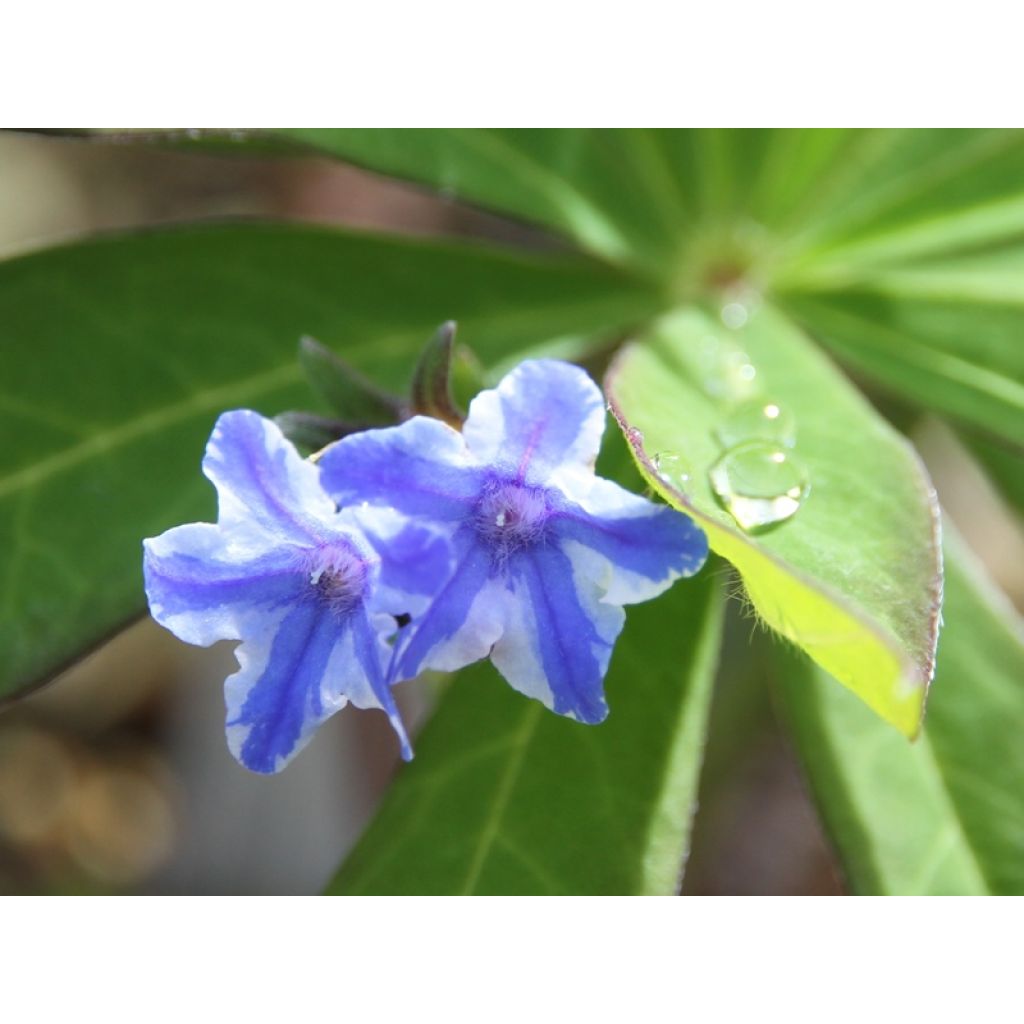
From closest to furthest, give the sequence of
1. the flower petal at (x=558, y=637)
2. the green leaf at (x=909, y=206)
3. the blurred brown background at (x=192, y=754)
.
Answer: the flower petal at (x=558, y=637) → the green leaf at (x=909, y=206) → the blurred brown background at (x=192, y=754)

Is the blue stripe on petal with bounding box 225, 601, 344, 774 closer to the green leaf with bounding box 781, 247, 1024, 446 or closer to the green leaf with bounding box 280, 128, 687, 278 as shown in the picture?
the green leaf with bounding box 280, 128, 687, 278

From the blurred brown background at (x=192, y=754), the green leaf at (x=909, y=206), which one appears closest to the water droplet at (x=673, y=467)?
the green leaf at (x=909, y=206)

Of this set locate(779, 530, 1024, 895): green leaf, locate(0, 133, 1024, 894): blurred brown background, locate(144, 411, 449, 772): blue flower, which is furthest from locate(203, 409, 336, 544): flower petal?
locate(0, 133, 1024, 894): blurred brown background

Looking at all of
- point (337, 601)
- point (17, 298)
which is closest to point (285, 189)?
point (17, 298)

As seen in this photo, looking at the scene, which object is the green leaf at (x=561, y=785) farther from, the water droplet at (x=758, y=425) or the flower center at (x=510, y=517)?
the flower center at (x=510, y=517)

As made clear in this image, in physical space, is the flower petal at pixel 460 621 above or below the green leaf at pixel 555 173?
below
